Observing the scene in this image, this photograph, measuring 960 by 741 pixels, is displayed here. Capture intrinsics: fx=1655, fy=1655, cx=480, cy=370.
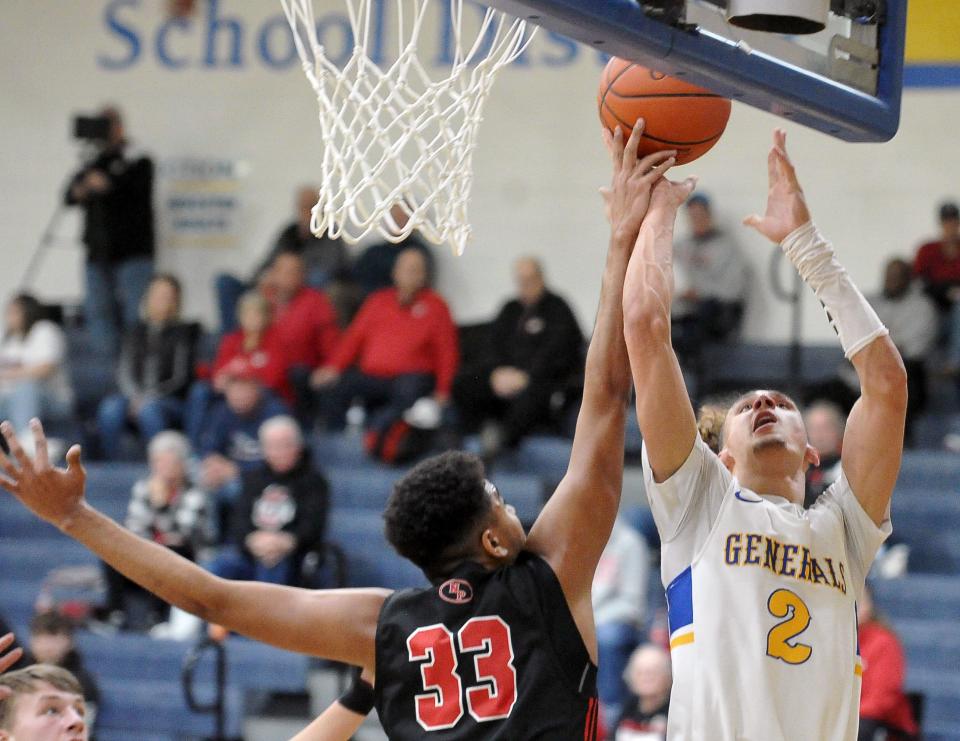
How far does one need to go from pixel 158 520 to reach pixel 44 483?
6394mm

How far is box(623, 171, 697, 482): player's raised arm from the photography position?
340 centimetres

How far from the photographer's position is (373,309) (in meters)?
10.6

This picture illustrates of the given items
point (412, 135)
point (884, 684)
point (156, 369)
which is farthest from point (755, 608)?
point (156, 369)

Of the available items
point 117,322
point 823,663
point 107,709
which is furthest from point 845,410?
point 823,663

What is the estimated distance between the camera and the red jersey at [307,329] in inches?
431

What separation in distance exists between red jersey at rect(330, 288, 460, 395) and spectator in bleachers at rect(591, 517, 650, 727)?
197 cm

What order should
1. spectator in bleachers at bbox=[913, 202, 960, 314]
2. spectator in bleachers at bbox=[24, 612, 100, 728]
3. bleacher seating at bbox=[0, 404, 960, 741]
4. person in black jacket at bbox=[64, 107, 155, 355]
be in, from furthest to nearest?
1. person in black jacket at bbox=[64, 107, 155, 355]
2. spectator in bleachers at bbox=[913, 202, 960, 314]
3. bleacher seating at bbox=[0, 404, 960, 741]
4. spectator in bleachers at bbox=[24, 612, 100, 728]

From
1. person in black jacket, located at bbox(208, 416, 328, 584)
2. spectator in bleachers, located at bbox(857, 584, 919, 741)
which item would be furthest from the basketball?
person in black jacket, located at bbox(208, 416, 328, 584)

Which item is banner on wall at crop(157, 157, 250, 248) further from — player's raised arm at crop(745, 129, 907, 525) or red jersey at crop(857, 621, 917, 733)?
player's raised arm at crop(745, 129, 907, 525)

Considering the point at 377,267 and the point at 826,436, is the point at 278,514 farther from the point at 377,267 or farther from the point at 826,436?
the point at 826,436

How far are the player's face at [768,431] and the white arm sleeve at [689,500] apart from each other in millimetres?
108

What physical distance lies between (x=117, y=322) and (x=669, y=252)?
917 cm

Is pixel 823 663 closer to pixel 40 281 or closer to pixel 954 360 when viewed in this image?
pixel 954 360

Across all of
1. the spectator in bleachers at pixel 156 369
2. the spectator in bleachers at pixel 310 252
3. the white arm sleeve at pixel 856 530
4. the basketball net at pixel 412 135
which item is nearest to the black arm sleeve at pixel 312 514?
the spectator in bleachers at pixel 156 369
